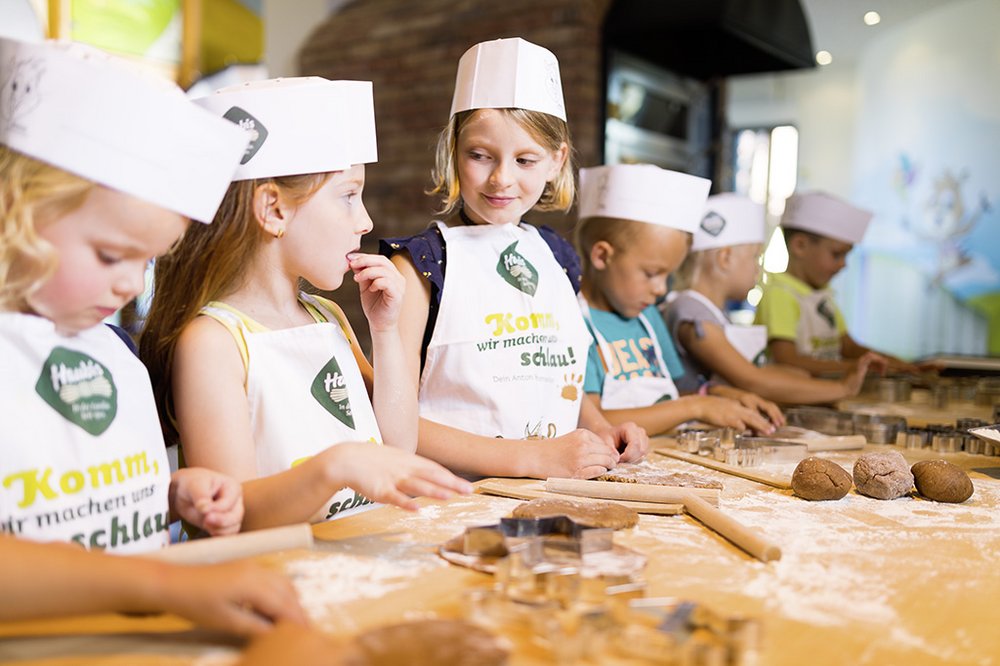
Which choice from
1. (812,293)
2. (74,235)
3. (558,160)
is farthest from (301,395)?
(812,293)

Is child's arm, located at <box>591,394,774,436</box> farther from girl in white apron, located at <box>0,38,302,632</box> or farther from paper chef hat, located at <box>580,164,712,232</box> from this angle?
girl in white apron, located at <box>0,38,302,632</box>

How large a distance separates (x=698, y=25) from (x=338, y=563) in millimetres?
4019

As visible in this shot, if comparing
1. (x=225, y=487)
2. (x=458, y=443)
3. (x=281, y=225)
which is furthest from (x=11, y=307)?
(x=458, y=443)

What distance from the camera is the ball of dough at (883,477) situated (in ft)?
4.49

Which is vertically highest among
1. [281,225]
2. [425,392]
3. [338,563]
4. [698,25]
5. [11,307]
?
[698,25]

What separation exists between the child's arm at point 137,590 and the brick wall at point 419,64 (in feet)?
12.8

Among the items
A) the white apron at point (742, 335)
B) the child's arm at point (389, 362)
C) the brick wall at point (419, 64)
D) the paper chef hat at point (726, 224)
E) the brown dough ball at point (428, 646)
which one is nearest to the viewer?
the brown dough ball at point (428, 646)

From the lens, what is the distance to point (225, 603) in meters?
0.75

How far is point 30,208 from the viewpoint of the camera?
3.07ft

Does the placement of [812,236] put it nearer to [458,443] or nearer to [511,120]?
[511,120]

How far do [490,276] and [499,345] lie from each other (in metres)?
0.14

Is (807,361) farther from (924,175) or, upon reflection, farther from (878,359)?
(924,175)

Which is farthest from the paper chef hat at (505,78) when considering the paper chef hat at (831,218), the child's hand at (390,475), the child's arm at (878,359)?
the paper chef hat at (831,218)

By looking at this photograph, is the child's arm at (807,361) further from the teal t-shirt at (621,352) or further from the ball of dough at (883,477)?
the ball of dough at (883,477)
